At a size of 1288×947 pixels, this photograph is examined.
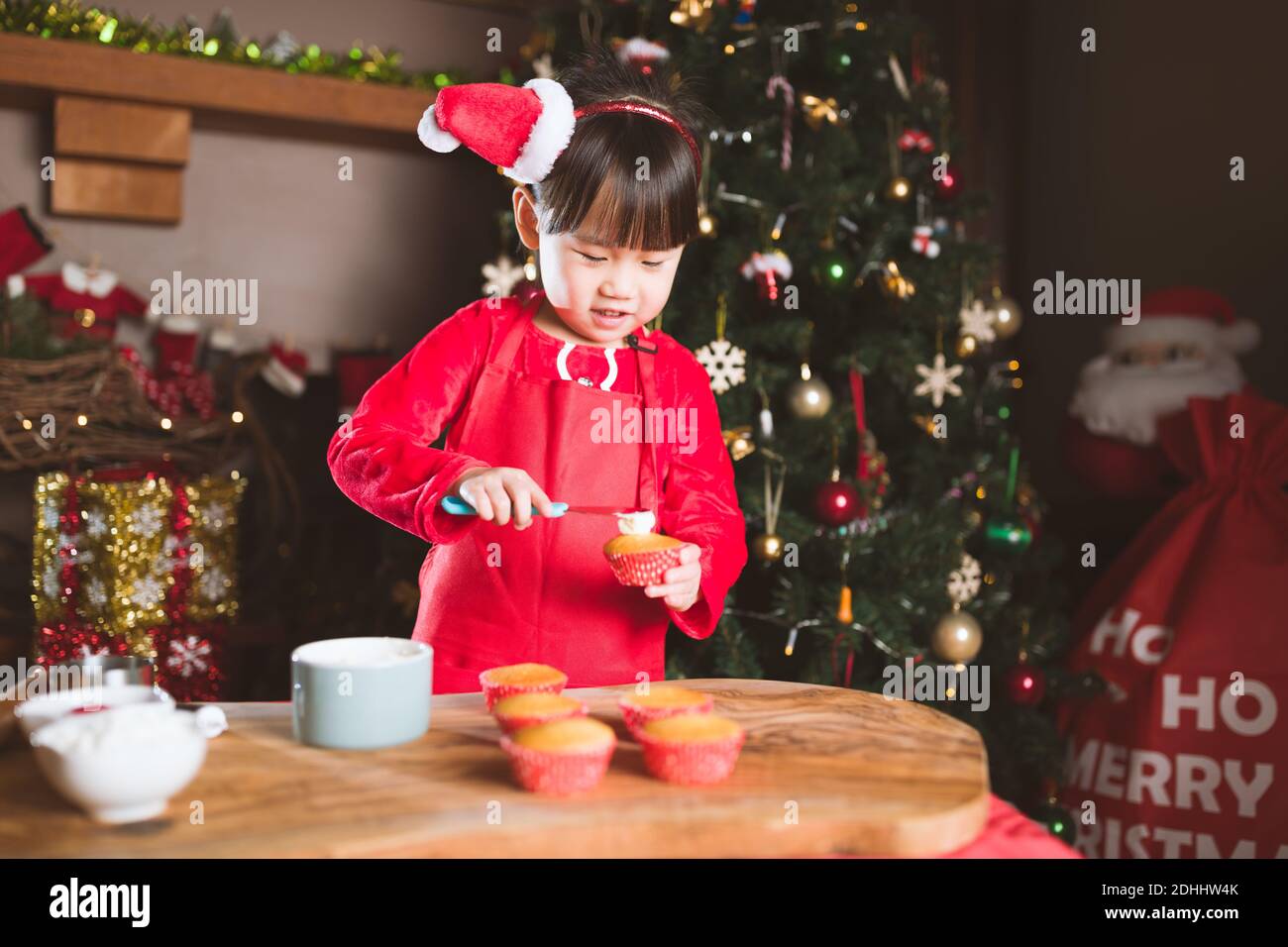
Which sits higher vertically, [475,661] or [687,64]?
[687,64]

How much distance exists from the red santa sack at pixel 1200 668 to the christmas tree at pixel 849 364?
13cm

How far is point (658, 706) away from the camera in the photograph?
990mm

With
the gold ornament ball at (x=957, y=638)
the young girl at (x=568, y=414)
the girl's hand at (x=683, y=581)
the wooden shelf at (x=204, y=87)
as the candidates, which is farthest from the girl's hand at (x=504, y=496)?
the wooden shelf at (x=204, y=87)

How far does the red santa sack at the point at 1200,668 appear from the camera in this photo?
216 cm

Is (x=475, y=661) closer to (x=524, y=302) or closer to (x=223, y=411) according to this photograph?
(x=524, y=302)

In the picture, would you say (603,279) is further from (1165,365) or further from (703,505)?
(1165,365)

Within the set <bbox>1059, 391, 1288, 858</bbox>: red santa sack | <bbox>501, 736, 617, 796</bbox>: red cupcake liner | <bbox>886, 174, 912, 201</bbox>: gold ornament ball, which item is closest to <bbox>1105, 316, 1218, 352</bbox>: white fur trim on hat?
<bbox>1059, 391, 1288, 858</bbox>: red santa sack

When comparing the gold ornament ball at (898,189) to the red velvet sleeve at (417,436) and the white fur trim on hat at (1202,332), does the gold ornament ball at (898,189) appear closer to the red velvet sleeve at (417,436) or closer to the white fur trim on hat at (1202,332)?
the white fur trim on hat at (1202,332)

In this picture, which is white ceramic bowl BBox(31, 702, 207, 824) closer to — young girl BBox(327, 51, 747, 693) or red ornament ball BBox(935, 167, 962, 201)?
young girl BBox(327, 51, 747, 693)

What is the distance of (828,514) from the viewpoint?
2.11 meters

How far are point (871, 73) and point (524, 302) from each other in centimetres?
121
